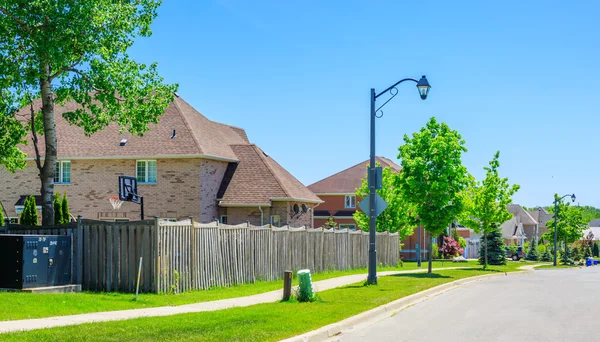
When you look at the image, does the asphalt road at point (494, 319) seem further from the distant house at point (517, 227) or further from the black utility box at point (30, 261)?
the distant house at point (517, 227)

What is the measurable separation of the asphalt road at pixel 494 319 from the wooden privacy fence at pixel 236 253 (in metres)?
6.13

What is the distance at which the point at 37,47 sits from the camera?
65.7 feet

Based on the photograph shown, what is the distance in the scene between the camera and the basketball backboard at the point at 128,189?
23.6m

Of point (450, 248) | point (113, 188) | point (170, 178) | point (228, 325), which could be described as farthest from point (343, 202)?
point (228, 325)

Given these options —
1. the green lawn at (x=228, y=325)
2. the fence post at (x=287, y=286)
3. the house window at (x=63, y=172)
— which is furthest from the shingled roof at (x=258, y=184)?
the fence post at (x=287, y=286)

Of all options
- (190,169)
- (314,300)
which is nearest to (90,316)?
(314,300)

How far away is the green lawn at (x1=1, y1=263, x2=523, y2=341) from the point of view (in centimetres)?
1195

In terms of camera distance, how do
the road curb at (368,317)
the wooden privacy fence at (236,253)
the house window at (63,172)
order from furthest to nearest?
the house window at (63,172)
the wooden privacy fence at (236,253)
the road curb at (368,317)

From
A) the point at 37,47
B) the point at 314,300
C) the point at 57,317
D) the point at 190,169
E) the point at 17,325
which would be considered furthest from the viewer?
the point at 190,169

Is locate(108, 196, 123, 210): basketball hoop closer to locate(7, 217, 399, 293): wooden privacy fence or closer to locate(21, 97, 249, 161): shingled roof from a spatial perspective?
locate(7, 217, 399, 293): wooden privacy fence

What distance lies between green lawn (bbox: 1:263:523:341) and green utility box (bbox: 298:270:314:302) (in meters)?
0.31

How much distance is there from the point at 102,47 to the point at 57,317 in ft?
30.4

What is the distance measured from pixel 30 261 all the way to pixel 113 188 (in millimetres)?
21270

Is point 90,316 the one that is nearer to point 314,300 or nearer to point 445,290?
point 314,300
